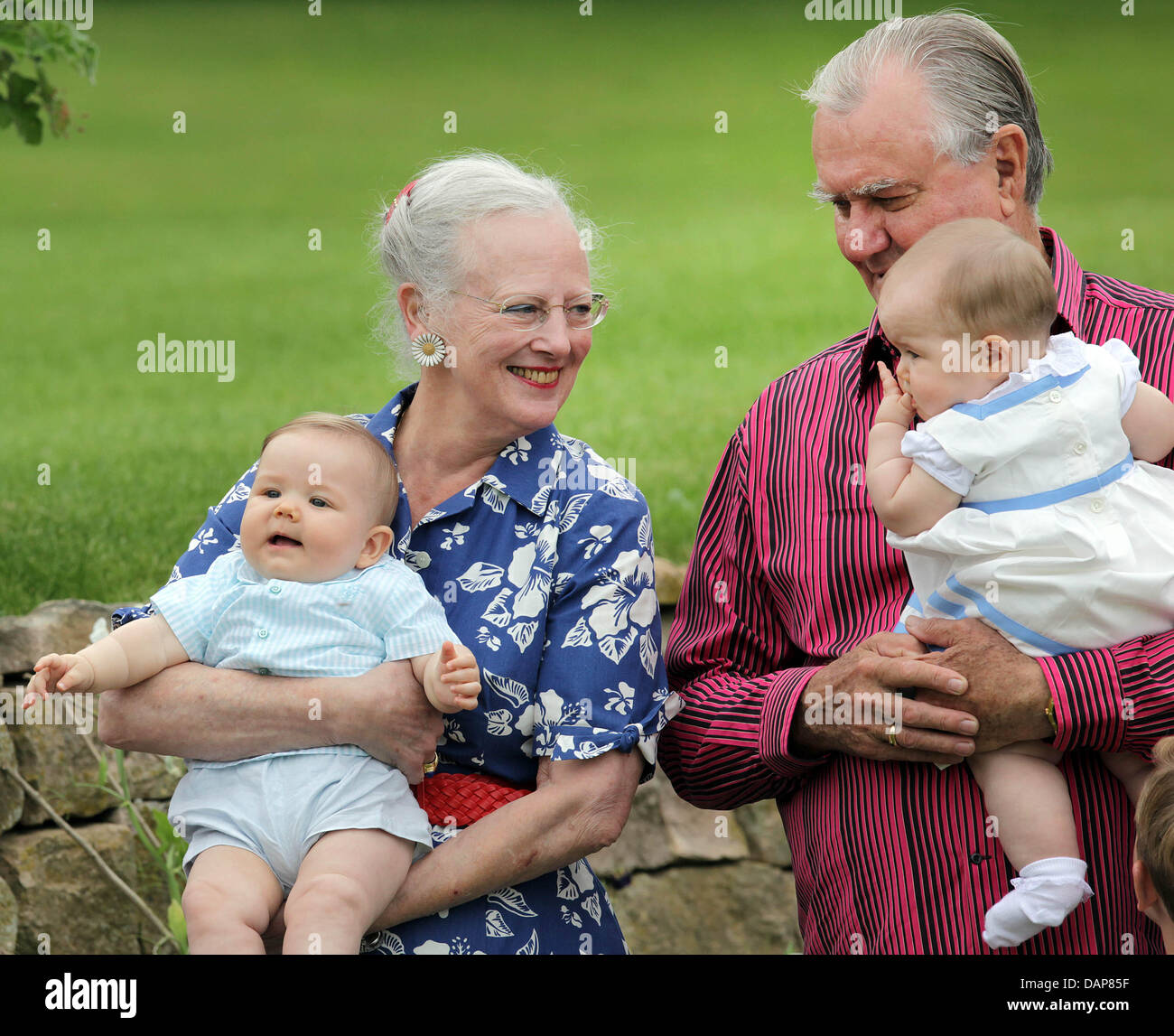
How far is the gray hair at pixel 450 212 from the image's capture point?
2.40 metres

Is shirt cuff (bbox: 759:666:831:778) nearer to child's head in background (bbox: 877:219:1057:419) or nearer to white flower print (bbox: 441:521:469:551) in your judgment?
child's head in background (bbox: 877:219:1057:419)

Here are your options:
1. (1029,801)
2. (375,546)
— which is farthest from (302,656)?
(1029,801)

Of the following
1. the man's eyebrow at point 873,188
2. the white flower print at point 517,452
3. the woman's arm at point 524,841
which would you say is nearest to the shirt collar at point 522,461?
the white flower print at point 517,452

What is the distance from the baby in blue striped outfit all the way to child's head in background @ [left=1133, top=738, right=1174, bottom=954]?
1036 millimetres

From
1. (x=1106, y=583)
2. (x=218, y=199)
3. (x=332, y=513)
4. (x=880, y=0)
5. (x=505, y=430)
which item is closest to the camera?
(x=1106, y=583)

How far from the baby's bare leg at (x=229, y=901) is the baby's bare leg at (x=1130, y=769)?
1.44 metres

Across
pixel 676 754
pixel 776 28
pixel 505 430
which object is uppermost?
pixel 776 28

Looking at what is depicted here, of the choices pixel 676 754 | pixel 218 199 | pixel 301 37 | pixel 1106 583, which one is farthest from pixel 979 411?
pixel 301 37

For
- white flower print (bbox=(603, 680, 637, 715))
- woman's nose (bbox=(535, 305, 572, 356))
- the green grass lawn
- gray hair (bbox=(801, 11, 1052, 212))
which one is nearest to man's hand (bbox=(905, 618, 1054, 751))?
white flower print (bbox=(603, 680, 637, 715))

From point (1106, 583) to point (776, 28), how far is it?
20.2 ft

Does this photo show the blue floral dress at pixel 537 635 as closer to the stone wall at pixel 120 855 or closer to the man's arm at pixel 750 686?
the man's arm at pixel 750 686

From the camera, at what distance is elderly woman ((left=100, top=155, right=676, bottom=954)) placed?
7.06 feet

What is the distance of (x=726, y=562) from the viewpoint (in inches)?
105

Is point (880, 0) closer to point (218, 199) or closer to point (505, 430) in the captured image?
point (218, 199)
